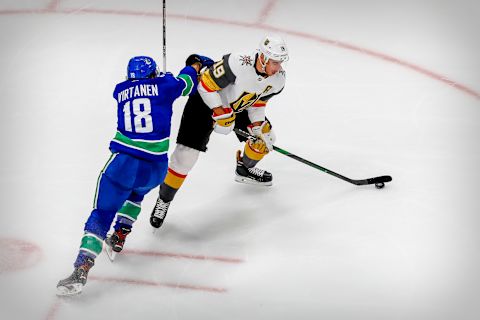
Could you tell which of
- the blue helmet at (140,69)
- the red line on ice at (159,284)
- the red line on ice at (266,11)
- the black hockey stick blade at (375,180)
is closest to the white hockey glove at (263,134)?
the black hockey stick blade at (375,180)

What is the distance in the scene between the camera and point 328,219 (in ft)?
14.8

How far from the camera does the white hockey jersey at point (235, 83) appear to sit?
4.19 m

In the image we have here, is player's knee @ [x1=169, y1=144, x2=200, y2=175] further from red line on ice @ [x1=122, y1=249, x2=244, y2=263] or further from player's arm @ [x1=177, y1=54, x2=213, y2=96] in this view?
red line on ice @ [x1=122, y1=249, x2=244, y2=263]

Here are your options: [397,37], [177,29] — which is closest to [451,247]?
[397,37]

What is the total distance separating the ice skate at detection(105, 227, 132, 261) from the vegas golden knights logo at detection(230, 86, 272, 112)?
2.46ft

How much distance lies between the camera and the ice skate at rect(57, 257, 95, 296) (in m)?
3.83

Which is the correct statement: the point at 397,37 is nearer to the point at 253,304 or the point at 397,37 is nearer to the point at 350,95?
the point at 350,95

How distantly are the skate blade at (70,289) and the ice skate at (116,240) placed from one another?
297 millimetres

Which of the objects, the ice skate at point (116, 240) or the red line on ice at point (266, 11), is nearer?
the ice skate at point (116, 240)

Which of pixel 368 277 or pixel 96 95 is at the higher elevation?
pixel 96 95

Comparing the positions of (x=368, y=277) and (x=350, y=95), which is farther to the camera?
(x=350, y=95)

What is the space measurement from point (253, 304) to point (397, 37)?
2.81m

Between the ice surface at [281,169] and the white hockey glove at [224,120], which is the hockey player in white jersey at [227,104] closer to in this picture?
the white hockey glove at [224,120]

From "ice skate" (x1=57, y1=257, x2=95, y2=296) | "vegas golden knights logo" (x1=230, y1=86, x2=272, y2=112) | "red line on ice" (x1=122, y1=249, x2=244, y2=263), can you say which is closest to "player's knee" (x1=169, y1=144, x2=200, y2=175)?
"vegas golden knights logo" (x1=230, y1=86, x2=272, y2=112)
